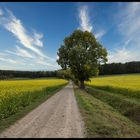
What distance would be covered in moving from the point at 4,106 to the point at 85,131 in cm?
795

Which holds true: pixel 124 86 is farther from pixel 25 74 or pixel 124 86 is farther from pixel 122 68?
pixel 25 74

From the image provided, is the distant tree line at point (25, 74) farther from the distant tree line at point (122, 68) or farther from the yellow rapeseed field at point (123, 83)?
the yellow rapeseed field at point (123, 83)

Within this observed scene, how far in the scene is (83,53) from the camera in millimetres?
54500

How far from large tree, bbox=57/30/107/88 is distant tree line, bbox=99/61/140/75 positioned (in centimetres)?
6607

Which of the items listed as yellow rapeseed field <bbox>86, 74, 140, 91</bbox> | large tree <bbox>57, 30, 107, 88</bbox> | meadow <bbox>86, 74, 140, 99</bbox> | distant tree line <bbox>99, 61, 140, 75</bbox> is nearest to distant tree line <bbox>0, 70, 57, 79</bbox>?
distant tree line <bbox>99, 61, 140, 75</bbox>

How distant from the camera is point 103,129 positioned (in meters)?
11.2

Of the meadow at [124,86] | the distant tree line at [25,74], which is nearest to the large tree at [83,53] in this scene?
the meadow at [124,86]

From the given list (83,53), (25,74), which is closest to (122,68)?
(25,74)

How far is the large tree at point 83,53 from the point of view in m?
54.6

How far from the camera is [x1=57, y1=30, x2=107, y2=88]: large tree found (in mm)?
54562

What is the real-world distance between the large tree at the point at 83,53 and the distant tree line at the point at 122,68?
66.1 metres

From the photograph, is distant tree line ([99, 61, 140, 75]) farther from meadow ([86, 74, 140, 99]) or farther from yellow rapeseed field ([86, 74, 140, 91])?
meadow ([86, 74, 140, 99])

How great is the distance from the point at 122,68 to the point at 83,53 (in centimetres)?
7573

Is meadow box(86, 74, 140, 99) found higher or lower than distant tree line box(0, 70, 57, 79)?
lower
